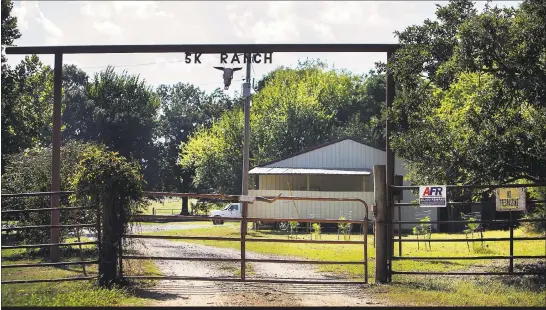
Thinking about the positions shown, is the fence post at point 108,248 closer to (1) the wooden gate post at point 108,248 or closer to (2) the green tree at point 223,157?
(1) the wooden gate post at point 108,248

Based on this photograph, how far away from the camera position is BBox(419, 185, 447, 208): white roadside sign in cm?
1352

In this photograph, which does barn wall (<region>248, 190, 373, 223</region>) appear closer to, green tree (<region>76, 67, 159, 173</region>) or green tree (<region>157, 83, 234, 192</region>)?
green tree (<region>76, 67, 159, 173</region>)

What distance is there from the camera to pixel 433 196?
44.8 ft

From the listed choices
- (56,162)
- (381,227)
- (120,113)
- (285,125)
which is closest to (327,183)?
(285,125)

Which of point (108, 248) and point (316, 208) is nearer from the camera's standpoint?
point (108, 248)

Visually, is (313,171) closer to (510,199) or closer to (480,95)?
(480,95)

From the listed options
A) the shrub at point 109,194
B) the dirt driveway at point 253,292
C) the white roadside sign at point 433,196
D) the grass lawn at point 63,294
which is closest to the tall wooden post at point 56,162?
the grass lawn at point 63,294

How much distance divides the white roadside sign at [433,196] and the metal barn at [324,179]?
2541cm

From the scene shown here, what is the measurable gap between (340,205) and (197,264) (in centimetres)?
2263

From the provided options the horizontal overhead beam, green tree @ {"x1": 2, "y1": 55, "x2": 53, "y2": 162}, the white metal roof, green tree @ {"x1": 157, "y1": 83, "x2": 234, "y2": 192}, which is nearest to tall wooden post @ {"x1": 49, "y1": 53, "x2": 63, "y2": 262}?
the horizontal overhead beam

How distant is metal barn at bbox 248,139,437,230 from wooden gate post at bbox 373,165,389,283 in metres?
25.3

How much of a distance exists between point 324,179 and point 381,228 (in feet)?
89.9

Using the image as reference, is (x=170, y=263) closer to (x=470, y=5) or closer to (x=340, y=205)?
(x=470, y=5)

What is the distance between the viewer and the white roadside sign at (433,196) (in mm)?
13516
